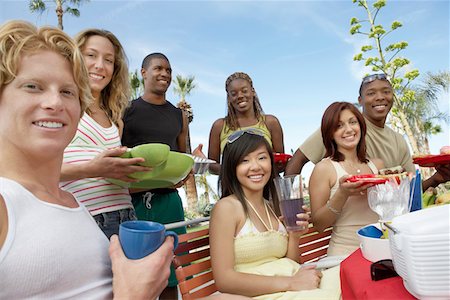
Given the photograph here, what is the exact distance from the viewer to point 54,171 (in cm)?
117

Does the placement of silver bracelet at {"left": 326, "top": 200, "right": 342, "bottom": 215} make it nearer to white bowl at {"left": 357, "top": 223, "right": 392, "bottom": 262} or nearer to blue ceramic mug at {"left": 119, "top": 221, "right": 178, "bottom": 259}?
white bowl at {"left": 357, "top": 223, "right": 392, "bottom": 262}

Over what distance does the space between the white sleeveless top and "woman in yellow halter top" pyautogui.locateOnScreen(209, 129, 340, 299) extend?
817mm

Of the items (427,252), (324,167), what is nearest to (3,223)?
(427,252)

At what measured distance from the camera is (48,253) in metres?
Answer: 0.96

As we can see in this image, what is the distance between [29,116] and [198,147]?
183cm

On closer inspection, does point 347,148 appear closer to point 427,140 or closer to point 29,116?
point 29,116

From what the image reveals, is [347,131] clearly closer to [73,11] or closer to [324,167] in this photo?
[324,167]

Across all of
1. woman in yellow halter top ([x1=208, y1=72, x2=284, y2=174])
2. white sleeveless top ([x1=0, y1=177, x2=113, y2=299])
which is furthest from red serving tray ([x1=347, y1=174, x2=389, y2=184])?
woman in yellow halter top ([x1=208, y1=72, x2=284, y2=174])

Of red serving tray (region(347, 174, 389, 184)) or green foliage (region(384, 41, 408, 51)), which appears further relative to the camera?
green foliage (region(384, 41, 408, 51))

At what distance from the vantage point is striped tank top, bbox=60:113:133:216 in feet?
6.20

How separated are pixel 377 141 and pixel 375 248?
1971 mm

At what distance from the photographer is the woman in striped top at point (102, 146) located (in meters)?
1.65

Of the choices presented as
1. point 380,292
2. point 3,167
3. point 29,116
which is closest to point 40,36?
point 29,116

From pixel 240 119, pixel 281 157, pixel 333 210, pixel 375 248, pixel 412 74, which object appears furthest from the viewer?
pixel 412 74
